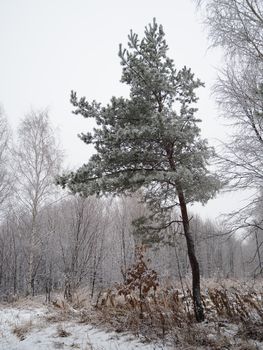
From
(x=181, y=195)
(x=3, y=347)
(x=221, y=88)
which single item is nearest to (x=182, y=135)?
(x=181, y=195)

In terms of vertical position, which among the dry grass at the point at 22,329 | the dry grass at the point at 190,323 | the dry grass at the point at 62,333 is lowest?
the dry grass at the point at 22,329

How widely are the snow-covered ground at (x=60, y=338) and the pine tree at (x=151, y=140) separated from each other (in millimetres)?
1908

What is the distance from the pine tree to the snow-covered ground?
1.91 metres

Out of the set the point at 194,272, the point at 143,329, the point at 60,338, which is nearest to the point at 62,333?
the point at 60,338

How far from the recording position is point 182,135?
20.0 ft

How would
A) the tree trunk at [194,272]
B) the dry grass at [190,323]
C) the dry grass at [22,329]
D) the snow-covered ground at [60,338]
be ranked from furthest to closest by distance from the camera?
the dry grass at [22,329], the tree trunk at [194,272], the snow-covered ground at [60,338], the dry grass at [190,323]

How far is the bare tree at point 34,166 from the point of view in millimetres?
14320

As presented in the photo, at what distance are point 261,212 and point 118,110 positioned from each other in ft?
13.4

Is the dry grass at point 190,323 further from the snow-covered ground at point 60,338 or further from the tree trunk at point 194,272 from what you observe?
the snow-covered ground at point 60,338

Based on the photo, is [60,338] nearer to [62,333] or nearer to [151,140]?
[62,333]

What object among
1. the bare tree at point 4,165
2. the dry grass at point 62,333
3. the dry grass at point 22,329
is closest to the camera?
the dry grass at point 62,333

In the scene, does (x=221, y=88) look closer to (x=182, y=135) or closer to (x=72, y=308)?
(x=182, y=135)

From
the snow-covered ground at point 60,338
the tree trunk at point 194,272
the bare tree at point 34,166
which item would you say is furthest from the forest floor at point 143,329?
the bare tree at point 34,166

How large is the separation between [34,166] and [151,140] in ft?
32.8
